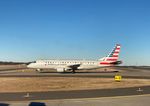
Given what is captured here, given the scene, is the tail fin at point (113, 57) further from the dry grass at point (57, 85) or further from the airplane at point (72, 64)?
the dry grass at point (57, 85)

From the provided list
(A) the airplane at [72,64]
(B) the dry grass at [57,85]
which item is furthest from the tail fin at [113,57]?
(B) the dry grass at [57,85]

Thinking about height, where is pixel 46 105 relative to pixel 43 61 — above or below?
below

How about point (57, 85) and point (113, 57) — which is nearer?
point (57, 85)

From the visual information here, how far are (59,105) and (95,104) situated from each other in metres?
2.36

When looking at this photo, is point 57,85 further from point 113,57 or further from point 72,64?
point 113,57

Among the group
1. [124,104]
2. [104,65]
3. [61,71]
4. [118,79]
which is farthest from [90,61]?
[124,104]

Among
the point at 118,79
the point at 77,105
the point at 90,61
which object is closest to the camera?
the point at 77,105

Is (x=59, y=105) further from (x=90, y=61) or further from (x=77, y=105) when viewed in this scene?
(x=90, y=61)

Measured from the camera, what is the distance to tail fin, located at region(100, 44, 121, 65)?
8150 cm

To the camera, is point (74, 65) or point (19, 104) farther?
point (74, 65)

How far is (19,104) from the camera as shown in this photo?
19.7 m

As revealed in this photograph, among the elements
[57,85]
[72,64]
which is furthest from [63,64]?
[57,85]

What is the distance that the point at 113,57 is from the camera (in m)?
83.1

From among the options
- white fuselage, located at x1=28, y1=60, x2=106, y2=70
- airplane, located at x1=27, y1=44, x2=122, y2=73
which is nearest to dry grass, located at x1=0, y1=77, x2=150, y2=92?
airplane, located at x1=27, y1=44, x2=122, y2=73
